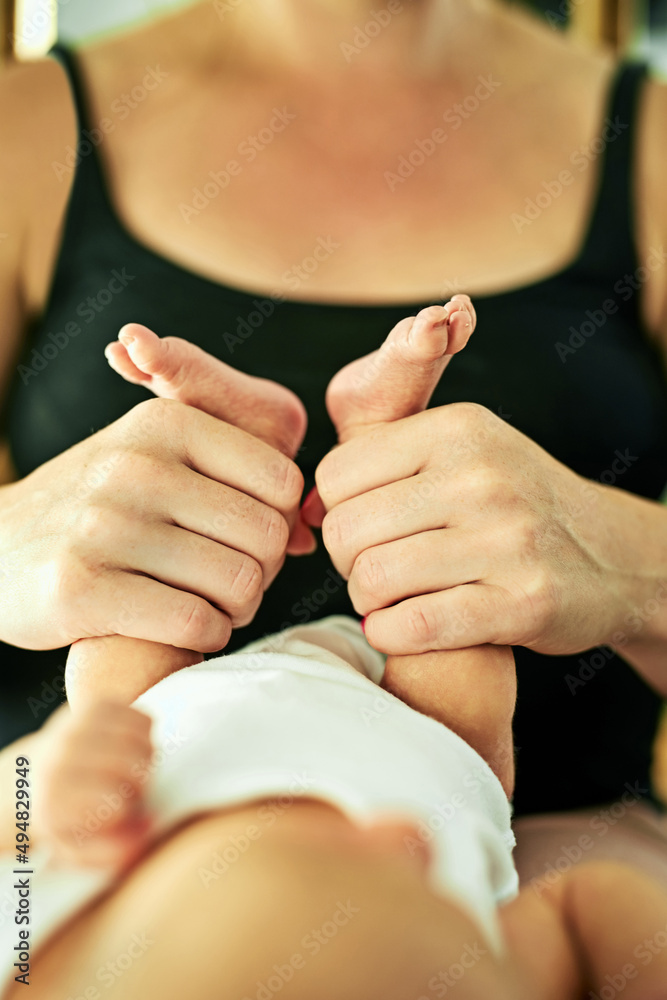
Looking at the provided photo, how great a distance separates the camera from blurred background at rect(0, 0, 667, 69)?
41.0 inches

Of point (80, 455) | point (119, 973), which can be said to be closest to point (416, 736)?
point (119, 973)

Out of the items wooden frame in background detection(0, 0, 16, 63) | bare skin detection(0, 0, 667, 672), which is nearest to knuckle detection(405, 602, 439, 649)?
bare skin detection(0, 0, 667, 672)

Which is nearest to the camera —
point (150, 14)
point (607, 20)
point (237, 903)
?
point (237, 903)

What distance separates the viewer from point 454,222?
67cm

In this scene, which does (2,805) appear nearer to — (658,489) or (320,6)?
(658,489)

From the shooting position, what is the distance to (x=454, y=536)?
0.45 meters

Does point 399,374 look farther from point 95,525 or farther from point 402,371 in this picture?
point 95,525

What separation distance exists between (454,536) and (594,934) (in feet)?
0.74

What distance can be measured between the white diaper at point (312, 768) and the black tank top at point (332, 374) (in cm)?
23

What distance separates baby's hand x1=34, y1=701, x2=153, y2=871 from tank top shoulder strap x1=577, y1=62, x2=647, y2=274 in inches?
21.1

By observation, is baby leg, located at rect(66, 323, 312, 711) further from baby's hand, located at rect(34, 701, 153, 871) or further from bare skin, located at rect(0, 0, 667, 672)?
bare skin, located at rect(0, 0, 667, 672)

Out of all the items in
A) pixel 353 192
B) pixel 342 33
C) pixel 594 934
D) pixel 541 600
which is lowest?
pixel 594 934

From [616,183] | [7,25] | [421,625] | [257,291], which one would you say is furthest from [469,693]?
[7,25]

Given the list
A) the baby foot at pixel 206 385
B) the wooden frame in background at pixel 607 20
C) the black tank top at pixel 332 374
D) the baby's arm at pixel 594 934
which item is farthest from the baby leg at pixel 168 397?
the wooden frame in background at pixel 607 20
